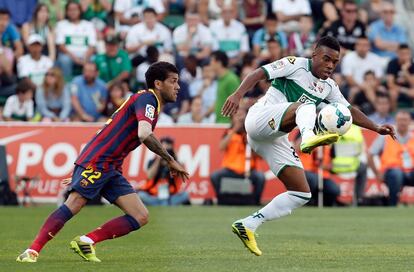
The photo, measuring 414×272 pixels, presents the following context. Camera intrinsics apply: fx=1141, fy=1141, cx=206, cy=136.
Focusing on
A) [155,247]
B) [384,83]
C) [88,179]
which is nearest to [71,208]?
[88,179]

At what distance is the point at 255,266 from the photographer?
34.7 ft

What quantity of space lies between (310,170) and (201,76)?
3746 mm

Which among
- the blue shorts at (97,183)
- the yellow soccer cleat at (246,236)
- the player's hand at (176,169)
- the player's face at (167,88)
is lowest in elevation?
the yellow soccer cleat at (246,236)

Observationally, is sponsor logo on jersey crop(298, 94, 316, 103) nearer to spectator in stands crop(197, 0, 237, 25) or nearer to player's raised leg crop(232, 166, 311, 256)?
player's raised leg crop(232, 166, 311, 256)

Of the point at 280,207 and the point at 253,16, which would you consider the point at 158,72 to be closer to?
the point at 280,207

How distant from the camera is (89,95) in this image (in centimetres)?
2391

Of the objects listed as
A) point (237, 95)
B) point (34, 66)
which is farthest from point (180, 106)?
point (237, 95)

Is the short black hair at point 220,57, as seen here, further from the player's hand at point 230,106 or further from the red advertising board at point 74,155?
the player's hand at point 230,106

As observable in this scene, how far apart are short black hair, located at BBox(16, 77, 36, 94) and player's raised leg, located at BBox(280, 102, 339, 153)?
39.8ft

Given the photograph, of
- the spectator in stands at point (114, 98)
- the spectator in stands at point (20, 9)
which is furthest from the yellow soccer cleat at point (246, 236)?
the spectator in stands at point (20, 9)

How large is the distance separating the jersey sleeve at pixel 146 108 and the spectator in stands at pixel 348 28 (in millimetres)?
15157

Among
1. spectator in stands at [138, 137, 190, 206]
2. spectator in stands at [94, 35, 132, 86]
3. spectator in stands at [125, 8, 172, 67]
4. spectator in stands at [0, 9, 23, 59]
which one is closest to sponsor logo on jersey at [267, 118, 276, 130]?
spectator in stands at [138, 137, 190, 206]

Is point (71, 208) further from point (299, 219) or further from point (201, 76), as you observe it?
point (201, 76)

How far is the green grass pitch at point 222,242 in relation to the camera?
1069 centimetres
